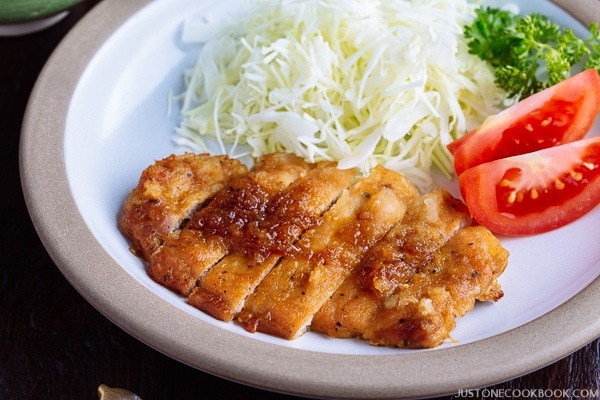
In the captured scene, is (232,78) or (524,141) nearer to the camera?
(524,141)

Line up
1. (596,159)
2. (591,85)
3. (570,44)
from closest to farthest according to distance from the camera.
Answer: (596,159) < (591,85) < (570,44)

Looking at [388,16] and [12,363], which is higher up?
[388,16]

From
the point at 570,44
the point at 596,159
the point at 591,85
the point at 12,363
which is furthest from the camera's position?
the point at 570,44

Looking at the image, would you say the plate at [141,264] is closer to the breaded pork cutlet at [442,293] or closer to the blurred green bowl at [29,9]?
the breaded pork cutlet at [442,293]

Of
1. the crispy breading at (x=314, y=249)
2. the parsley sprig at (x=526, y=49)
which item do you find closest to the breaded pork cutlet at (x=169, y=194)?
the crispy breading at (x=314, y=249)

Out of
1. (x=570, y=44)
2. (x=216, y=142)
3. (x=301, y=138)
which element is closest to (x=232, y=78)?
(x=216, y=142)

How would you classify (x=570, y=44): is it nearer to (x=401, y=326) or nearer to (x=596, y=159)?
(x=596, y=159)

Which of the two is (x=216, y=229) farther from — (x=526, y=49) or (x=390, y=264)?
(x=526, y=49)
